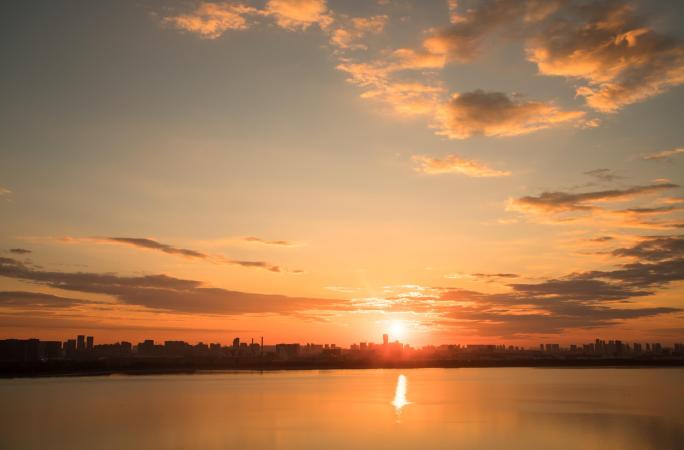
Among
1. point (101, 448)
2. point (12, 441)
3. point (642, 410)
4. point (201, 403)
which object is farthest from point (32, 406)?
point (642, 410)

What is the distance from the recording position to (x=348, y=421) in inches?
1690

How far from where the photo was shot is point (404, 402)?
5956 cm

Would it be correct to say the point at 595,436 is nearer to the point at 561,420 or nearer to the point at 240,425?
the point at 561,420

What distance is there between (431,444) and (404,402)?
27521 mm

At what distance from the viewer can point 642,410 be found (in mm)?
51969

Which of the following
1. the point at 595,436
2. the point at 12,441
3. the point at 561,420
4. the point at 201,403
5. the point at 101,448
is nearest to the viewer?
the point at 101,448

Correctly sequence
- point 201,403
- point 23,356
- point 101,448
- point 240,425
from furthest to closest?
point 23,356 → point 201,403 → point 240,425 → point 101,448

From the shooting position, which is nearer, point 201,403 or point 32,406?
point 32,406

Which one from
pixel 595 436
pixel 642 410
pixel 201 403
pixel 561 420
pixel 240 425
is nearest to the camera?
pixel 595 436

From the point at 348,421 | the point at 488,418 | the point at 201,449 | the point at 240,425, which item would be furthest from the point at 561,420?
the point at 201,449

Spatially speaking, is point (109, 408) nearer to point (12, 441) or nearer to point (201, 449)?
point (12, 441)

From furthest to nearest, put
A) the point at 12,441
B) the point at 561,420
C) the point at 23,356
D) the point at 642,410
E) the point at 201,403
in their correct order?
1. the point at 23,356
2. the point at 201,403
3. the point at 642,410
4. the point at 561,420
5. the point at 12,441

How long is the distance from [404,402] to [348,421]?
59.0 ft

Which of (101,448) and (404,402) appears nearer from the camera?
(101,448)
